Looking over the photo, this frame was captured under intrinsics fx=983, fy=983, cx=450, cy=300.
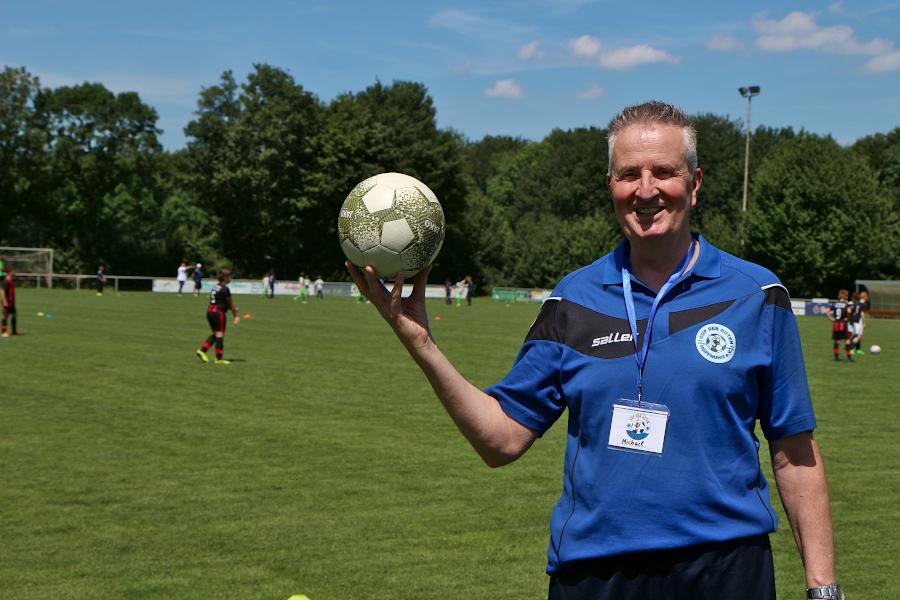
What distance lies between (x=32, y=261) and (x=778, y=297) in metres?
68.2

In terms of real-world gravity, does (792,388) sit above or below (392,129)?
below

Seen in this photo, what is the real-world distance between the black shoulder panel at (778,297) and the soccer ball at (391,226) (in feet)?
3.89

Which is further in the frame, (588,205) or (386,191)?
(588,205)

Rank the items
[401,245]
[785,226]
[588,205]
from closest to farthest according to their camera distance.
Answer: [401,245] → [785,226] → [588,205]

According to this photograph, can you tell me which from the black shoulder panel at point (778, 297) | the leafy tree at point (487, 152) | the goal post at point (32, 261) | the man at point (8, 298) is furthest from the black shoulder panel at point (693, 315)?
the leafy tree at point (487, 152)

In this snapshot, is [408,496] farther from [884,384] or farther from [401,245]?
[884,384]

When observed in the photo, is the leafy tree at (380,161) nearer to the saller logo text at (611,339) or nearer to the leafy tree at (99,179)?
the leafy tree at (99,179)

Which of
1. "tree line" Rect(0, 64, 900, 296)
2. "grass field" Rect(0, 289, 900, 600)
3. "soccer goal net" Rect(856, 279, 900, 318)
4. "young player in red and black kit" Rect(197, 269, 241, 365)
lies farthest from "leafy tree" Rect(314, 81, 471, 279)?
"grass field" Rect(0, 289, 900, 600)

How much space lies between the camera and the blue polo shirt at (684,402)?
283 centimetres

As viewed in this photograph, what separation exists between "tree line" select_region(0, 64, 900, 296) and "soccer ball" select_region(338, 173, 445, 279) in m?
68.9

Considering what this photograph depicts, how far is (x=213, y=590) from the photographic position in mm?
6434

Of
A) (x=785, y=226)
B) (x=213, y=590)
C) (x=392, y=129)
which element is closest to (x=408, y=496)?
(x=213, y=590)

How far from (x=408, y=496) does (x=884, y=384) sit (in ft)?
46.7

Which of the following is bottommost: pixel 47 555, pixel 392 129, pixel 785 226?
pixel 47 555
